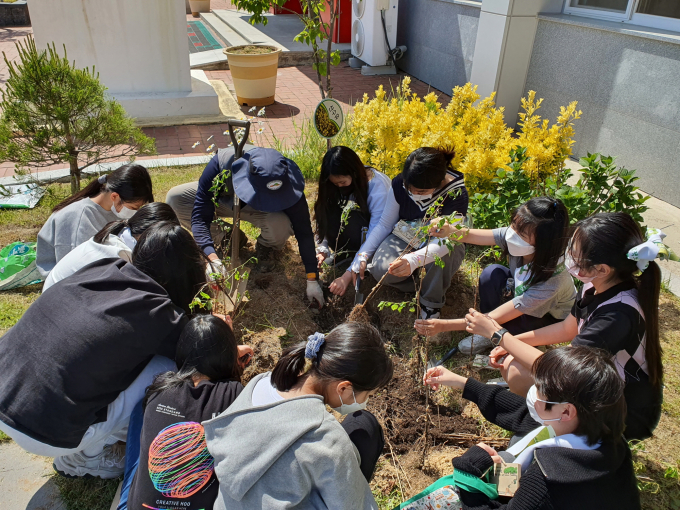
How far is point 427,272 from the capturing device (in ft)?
8.93

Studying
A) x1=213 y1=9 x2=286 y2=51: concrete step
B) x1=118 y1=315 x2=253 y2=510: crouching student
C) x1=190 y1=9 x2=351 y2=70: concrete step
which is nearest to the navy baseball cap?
x1=118 y1=315 x2=253 y2=510: crouching student

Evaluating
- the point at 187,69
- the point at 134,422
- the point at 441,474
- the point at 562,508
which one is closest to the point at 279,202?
the point at 134,422

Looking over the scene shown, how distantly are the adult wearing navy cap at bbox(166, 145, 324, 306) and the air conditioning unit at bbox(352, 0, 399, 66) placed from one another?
6.19m

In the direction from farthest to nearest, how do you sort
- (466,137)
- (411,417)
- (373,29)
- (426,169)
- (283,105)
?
1. (373,29)
2. (283,105)
3. (466,137)
4. (426,169)
5. (411,417)

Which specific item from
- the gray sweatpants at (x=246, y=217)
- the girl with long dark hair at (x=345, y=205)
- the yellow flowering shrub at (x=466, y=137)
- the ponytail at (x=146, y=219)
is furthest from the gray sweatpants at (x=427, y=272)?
the ponytail at (x=146, y=219)

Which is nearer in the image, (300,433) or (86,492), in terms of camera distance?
(300,433)

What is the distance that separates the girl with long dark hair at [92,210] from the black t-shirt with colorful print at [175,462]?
4.34ft

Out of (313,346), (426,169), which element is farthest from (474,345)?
(313,346)

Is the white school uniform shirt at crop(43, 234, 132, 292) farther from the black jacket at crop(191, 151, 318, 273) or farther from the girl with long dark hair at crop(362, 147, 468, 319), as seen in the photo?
the girl with long dark hair at crop(362, 147, 468, 319)

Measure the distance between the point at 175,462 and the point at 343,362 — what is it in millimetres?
607

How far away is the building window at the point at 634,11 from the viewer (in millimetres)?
4191

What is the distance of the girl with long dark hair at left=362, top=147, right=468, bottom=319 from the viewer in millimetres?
2545

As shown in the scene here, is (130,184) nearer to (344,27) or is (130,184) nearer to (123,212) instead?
(123,212)

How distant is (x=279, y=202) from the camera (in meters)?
2.78
